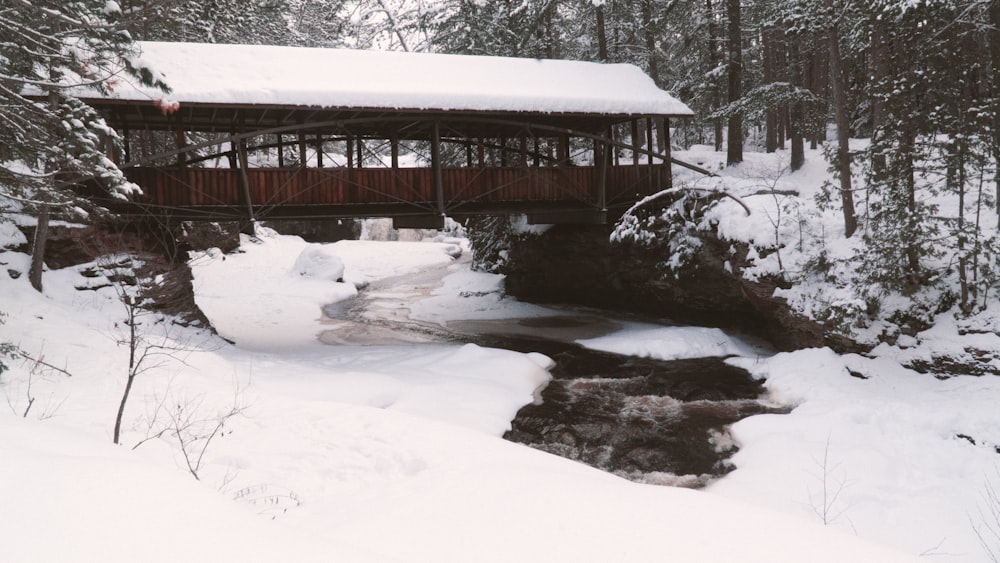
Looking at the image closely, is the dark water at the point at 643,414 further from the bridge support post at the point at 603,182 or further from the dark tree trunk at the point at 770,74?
the dark tree trunk at the point at 770,74

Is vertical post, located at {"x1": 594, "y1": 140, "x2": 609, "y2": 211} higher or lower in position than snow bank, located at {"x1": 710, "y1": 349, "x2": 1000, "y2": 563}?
higher

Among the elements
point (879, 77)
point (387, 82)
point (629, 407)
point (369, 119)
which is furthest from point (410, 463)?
point (879, 77)

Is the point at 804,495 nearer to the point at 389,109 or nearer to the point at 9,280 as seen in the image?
the point at 389,109

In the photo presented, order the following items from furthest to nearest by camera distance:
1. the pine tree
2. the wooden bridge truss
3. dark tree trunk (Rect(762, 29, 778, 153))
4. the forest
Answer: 1. dark tree trunk (Rect(762, 29, 778, 153))
2. the wooden bridge truss
3. the forest
4. the pine tree

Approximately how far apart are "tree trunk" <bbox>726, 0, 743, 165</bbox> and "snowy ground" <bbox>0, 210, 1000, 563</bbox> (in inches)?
315

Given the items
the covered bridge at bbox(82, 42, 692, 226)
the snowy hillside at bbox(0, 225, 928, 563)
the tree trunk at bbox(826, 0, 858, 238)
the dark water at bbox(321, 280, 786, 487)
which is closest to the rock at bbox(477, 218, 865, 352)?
the dark water at bbox(321, 280, 786, 487)

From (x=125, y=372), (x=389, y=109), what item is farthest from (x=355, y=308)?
(x=125, y=372)

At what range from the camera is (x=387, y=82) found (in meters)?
15.0

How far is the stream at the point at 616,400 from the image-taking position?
9.71 m

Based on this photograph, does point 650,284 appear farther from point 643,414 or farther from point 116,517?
point 116,517

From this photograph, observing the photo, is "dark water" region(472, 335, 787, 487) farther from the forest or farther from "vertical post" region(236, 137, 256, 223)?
"vertical post" region(236, 137, 256, 223)

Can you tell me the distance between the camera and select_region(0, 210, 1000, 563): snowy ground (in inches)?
149

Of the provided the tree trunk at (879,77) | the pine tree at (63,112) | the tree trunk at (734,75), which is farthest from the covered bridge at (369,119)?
the tree trunk at (734,75)

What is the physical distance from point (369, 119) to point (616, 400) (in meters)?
7.98
